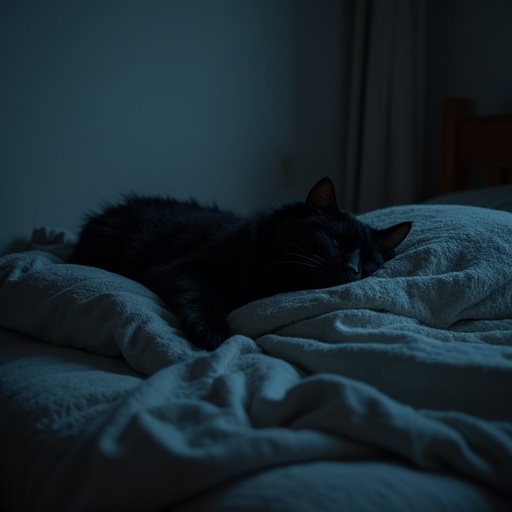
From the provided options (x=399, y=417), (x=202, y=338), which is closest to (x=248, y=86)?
(x=202, y=338)

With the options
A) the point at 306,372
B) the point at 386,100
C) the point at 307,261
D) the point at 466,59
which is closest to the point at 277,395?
the point at 306,372

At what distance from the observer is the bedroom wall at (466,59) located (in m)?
Answer: 2.31

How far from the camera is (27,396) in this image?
78 centimetres

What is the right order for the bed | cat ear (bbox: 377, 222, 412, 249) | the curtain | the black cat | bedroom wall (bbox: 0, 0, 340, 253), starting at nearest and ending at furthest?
the bed
the black cat
cat ear (bbox: 377, 222, 412, 249)
bedroom wall (bbox: 0, 0, 340, 253)
the curtain

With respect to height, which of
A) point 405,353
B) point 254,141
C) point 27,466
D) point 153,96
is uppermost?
point 153,96

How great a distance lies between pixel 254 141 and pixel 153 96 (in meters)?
0.50

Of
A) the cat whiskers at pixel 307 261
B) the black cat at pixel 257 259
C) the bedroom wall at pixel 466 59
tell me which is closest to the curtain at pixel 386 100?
the bedroom wall at pixel 466 59

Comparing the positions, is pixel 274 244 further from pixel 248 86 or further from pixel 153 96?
pixel 248 86

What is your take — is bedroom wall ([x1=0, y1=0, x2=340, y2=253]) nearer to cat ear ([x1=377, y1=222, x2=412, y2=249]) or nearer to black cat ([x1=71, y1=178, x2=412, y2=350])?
black cat ([x1=71, y1=178, x2=412, y2=350])

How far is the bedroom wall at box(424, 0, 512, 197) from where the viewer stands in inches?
91.1

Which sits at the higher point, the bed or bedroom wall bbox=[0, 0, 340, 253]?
bedroom wall bbox=[0, 0, 340, 253]

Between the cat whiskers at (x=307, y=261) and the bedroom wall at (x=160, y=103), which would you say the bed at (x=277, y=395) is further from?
the bedroom wall at (x=160, y=103)

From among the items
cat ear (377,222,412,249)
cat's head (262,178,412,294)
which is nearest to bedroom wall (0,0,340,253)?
cat's head (262,178,412,294)

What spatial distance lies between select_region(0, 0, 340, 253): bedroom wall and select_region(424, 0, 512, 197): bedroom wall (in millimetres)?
451
